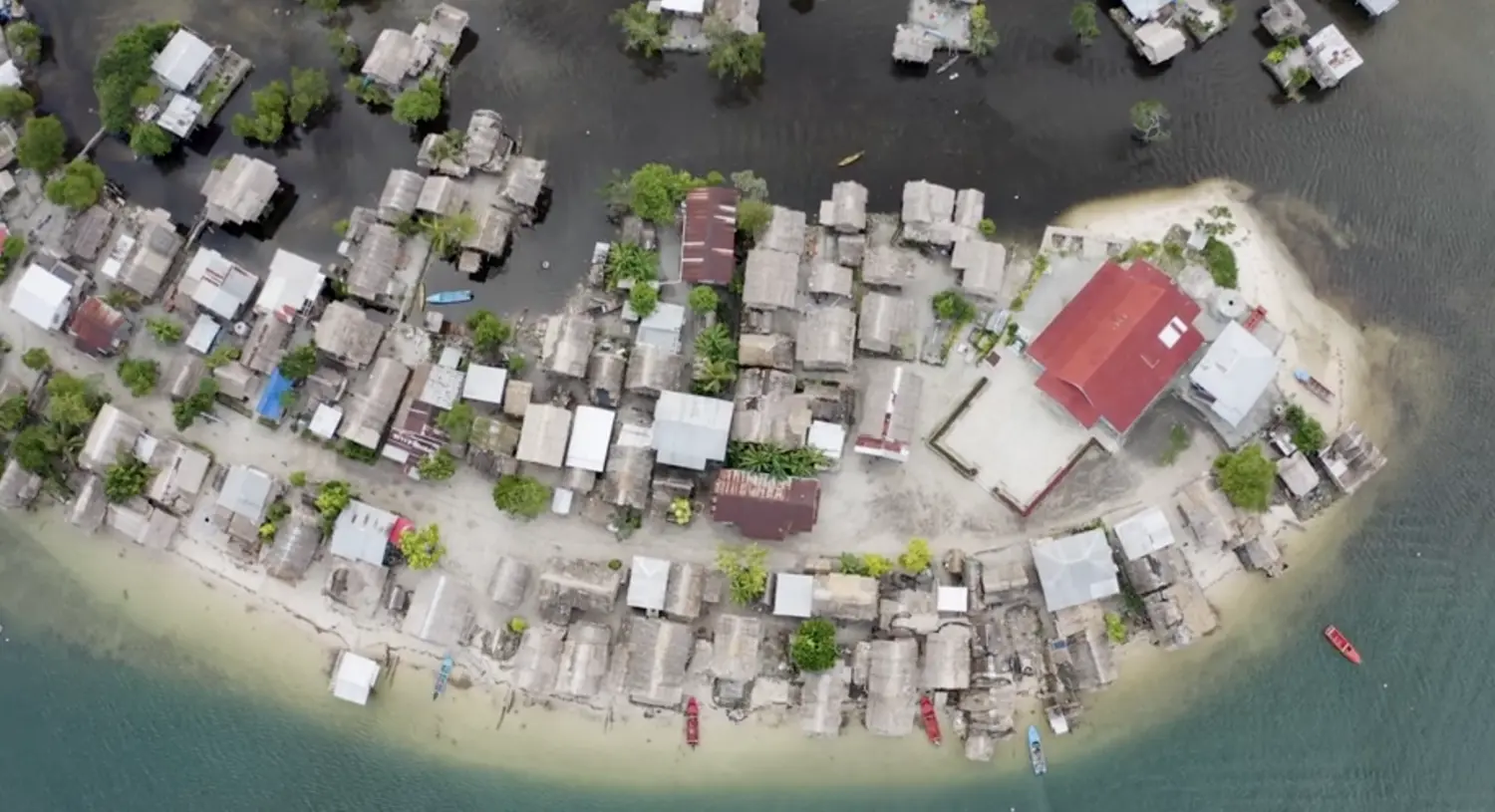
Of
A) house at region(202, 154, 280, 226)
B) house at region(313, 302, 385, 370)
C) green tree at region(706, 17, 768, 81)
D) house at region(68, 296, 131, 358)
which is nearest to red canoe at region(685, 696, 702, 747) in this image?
house at region(313, 302, 385, 370)

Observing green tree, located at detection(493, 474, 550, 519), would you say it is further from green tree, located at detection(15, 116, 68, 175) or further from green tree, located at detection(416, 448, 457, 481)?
green tree, located at detection(15, 116, 68, 175)

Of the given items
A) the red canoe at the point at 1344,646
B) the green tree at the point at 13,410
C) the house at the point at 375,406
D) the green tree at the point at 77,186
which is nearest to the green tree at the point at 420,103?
the house at the point at 375,406

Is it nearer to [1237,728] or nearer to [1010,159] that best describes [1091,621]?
[1237,728]

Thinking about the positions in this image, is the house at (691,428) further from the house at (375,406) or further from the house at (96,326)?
the house at (96,326)

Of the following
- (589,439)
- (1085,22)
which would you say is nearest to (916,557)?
(589,439)

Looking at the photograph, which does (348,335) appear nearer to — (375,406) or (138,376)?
(375,406)

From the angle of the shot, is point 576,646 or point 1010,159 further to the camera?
point 1010,159

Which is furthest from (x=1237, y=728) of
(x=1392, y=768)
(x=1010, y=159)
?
(x=1010, y=159)
